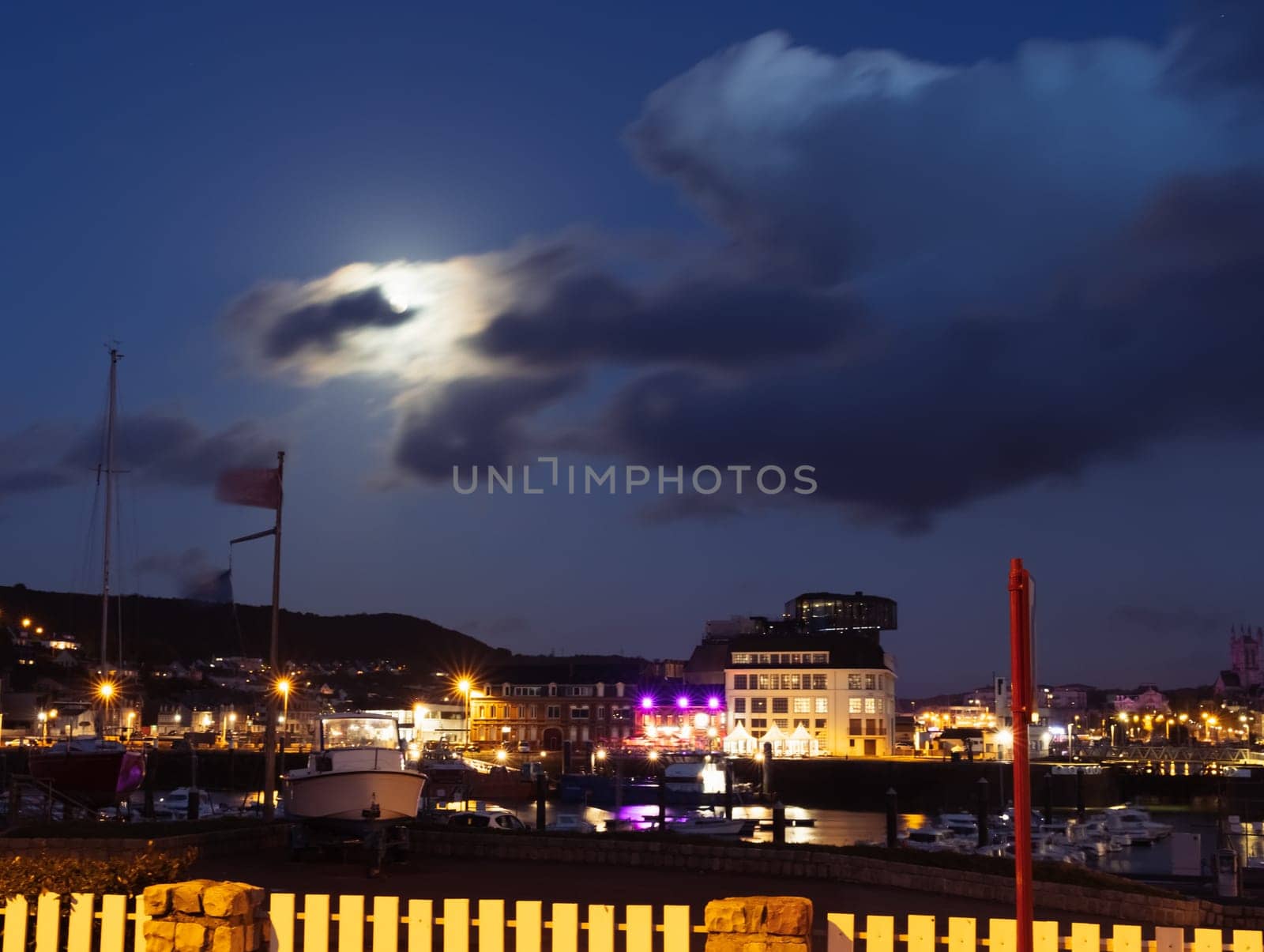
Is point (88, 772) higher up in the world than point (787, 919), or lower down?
lower down

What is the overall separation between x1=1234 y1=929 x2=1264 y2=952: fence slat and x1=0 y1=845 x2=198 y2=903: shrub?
9.49 m

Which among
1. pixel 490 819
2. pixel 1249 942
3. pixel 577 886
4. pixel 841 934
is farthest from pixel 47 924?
pixel 490 819

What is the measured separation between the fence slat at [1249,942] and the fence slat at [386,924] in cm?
656

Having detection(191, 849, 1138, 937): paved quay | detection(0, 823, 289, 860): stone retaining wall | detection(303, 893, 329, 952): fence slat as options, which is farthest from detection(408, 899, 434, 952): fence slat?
detection(0, 823, 289, 860): stone retaining wall


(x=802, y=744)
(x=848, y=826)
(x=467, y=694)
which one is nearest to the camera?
(x=848, y=826)

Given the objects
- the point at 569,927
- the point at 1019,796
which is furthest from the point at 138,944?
the point at 1019,796

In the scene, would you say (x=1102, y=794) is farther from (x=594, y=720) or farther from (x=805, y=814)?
(x=594, y=720)

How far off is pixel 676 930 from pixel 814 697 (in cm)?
11657

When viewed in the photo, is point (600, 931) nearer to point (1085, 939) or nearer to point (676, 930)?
point (676, 930)

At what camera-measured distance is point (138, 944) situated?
38.4 feet

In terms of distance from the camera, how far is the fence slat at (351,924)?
11484 mm

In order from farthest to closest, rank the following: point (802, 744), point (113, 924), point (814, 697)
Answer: point (814, 697)
point (802, 744)
point (113, 924)

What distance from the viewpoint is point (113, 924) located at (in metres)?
11.8

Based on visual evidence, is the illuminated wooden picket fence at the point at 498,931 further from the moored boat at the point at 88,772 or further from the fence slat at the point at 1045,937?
the moored boat at the point at 88,772
